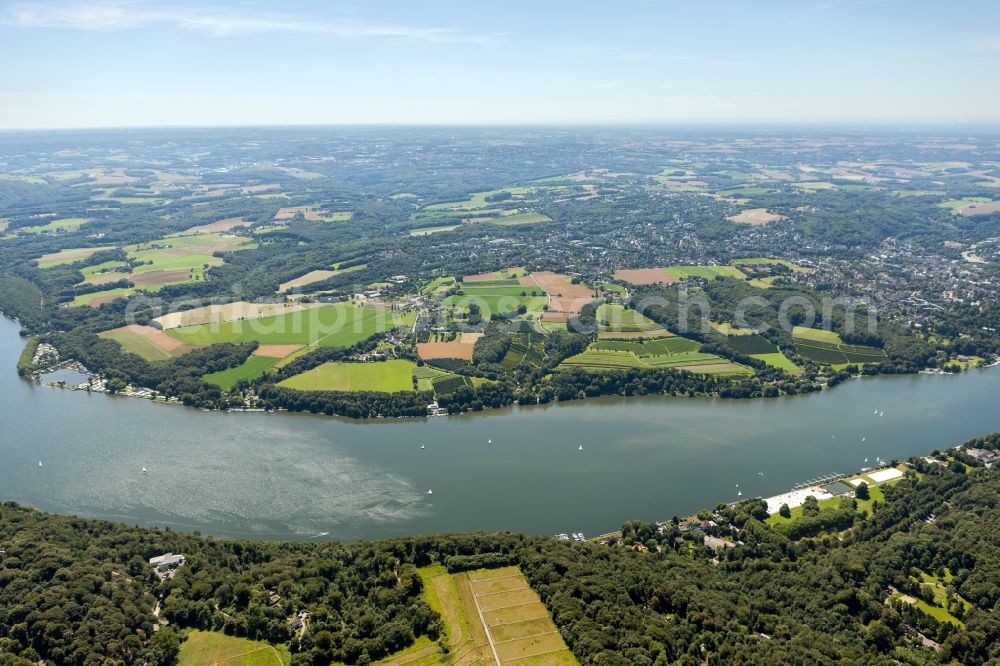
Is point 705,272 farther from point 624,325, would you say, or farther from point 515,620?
point 515,620

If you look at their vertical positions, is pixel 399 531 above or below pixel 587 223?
below

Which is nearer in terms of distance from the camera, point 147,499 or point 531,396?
point 147,499

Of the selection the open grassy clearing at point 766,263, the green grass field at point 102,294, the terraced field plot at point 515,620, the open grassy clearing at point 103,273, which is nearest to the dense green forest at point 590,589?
the terraced field plot at point 515,620

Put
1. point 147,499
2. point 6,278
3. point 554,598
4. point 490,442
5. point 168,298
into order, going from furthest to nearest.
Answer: point 6,278 → point 168,298 → point 490,442 → point 147,499 → point 554,598

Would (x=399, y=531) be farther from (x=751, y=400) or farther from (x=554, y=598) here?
(x=751, y=400)

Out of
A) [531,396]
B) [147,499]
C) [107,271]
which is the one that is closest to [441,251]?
[107,271]

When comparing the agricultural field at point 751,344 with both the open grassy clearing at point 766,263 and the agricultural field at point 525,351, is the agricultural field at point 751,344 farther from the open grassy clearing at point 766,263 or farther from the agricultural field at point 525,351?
the open grassy clearing at point 766,263

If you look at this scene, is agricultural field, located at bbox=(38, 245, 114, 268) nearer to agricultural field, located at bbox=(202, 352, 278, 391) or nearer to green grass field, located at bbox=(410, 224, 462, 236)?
green grass field, located at bbox=(410, 224, 462, 236)

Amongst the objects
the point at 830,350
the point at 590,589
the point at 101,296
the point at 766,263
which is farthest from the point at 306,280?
the point at 590,589
